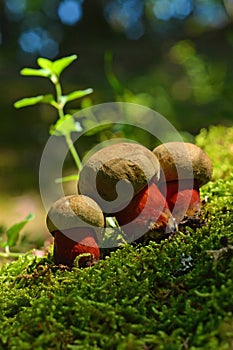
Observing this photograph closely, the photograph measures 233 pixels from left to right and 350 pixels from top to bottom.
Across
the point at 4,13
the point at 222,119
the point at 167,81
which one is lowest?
the point at 222,119

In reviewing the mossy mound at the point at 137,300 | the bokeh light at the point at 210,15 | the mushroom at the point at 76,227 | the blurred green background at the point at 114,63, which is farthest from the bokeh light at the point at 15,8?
the mossy mound at the point at 137,300

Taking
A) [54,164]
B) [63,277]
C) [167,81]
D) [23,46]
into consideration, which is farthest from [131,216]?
[23,46]

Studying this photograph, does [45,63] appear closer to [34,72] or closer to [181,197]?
[34,72]

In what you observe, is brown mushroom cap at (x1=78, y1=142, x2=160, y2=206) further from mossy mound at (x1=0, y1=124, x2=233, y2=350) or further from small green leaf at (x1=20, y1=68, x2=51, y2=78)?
small green leaf at (x1=20, y1=68, x2=51, y2=78)

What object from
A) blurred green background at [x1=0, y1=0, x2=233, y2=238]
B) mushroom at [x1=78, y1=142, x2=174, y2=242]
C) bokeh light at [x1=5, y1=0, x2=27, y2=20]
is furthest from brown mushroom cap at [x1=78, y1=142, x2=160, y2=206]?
bokeh light at [x1=5, y1=0, x2=27, y2=20]

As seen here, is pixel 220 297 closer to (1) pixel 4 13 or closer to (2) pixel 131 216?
(2) pixel 131 216

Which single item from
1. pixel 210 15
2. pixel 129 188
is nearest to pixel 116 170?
pixel 129 188

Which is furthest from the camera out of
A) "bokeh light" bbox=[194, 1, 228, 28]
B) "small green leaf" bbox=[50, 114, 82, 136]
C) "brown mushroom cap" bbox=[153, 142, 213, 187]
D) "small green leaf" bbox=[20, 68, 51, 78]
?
"bokeh light" bbox=[194, 1, 228, 28]
